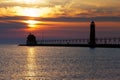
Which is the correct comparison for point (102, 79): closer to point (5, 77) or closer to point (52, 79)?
point (52, 79)

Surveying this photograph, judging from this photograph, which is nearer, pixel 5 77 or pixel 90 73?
pixel 5 77

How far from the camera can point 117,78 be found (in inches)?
2336

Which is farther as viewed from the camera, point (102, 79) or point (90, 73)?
point (90, 73)

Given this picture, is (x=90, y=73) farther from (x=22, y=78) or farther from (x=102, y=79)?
(x=22, y=78)

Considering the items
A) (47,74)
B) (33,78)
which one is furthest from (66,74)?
(33,78)

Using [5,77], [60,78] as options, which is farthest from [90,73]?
[5,77]

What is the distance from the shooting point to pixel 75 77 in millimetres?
60969

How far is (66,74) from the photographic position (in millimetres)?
64750

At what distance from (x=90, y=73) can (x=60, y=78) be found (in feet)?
27.6

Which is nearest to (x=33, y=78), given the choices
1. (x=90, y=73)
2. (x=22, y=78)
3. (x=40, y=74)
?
(x=22, y=78)

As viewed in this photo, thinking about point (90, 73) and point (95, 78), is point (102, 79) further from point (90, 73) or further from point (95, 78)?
point (90, 73)

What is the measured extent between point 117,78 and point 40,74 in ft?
39.1

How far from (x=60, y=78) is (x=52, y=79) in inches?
56.6

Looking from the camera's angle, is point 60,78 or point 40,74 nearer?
point 60,78
